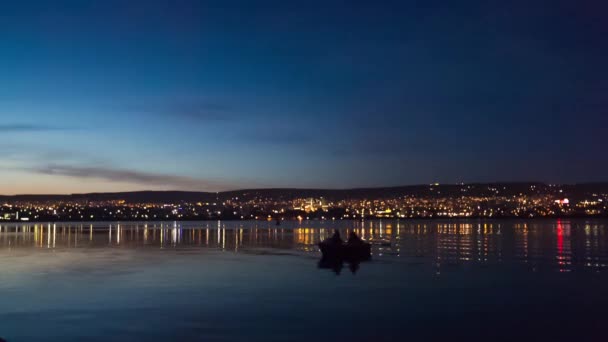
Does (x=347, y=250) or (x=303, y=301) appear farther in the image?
(x=347, y=250)

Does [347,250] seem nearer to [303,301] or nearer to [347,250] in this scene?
[347,250]

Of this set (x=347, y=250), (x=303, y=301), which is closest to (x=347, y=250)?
(x=347, y=250)

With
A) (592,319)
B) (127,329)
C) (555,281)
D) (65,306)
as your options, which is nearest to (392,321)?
(592,319)

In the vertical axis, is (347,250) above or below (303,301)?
above

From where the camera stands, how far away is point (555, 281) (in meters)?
30.6

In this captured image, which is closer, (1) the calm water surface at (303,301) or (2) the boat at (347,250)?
(1) the calm water surface at (303,301)

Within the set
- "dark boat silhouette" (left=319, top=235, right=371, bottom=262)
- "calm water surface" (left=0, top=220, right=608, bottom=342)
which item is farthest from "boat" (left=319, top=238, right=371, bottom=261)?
"calm water surface" (left=0, top=220, right=608, bottom=342)

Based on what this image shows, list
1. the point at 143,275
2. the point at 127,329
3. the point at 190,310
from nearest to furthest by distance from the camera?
the point at 127,329 < the point at 190,310 < the point at 143,275

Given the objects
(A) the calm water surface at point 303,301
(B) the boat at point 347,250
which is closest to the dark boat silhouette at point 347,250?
(B) the boat at point 347,250

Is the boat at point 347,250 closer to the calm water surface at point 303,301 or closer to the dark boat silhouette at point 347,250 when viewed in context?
the dark boat silhouette at point 347,250

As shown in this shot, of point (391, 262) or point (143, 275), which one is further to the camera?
point (391, 262)

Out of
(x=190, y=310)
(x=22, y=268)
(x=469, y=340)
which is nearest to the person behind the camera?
(x=469, y=340)

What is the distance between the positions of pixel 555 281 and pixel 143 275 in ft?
68.8

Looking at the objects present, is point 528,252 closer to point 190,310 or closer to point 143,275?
point 143,275
